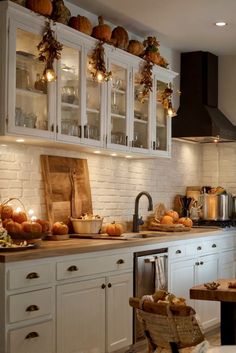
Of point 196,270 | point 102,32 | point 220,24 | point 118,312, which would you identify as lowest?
point 118,312

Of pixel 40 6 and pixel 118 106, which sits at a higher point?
pixel 40 6

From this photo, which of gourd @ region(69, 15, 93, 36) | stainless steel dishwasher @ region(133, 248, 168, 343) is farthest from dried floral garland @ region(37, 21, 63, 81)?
stainless steel dishwasher @ region(133, 248, 168, 343)

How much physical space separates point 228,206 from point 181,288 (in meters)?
1.63

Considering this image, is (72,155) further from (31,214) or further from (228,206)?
(228,206)

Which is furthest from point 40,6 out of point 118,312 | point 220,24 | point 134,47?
point 118,312

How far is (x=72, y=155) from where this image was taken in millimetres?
5785

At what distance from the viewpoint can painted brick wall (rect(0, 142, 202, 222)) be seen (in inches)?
200

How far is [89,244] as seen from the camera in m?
4.82

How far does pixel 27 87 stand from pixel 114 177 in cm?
191

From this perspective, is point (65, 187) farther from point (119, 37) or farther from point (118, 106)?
point (119, 37)

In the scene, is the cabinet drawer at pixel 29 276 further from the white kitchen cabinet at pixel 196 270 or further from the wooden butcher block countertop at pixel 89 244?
the white kitchen cabinet at pixel 196 270

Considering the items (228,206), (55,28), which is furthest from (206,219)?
(55,28)

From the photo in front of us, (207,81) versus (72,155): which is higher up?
(207,81)

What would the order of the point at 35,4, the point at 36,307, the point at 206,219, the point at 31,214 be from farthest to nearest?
the point at 206,219 < the point at 31,214 < the point at 35,4 < the point at 36,307
